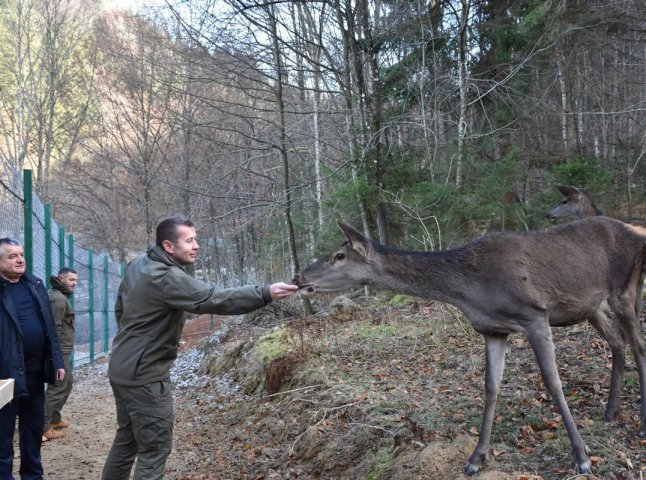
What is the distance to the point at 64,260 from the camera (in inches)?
509

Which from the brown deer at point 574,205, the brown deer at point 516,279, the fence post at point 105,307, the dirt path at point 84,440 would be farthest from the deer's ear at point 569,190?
the fence post at point 105,307

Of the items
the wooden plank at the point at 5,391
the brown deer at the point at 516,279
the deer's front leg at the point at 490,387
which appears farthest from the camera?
the brown deer at the point at 516,279

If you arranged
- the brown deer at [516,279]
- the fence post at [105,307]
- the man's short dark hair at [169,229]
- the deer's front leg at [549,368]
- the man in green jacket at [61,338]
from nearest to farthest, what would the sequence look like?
the man's short dark hair at [169,229] < the deer's front leg at [549,368] < the brown deer at [516,279] < the man in green jacket at [61,338] < the fence post at [105,307]

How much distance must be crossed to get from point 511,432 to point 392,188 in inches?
342

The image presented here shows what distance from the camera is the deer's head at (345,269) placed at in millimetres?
5742

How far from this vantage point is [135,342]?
4766 millimetres

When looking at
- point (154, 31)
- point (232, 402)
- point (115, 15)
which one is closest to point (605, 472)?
point (232, 402)

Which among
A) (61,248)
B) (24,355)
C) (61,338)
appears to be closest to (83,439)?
(61,338)

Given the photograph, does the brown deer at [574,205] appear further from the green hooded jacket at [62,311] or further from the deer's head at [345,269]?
the green hooded jacket at [62,311]

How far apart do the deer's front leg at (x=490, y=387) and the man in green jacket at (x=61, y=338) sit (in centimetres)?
595

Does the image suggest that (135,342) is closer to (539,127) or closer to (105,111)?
(539,127)

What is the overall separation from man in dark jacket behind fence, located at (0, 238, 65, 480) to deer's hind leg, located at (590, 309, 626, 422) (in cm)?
548

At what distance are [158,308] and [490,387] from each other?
2.97 meters

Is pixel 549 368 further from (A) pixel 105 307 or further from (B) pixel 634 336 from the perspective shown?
(A) pixel 105 307
